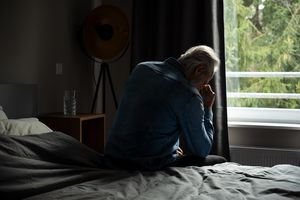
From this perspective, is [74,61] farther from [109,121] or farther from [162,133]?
[162,133]

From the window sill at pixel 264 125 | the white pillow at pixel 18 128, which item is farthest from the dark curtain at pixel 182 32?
the white pillow at pixel 18 128

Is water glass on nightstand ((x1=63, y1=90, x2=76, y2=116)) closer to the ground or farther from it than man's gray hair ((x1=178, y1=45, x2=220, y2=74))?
closer to the ground

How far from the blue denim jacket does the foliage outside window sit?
1.68 metres

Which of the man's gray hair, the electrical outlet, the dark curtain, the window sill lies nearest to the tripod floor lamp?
the dark curtain

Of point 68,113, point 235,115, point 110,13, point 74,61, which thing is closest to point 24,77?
point 68,113

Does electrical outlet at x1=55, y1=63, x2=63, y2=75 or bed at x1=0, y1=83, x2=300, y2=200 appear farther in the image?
electrical outlet at x1=55, y1=63, x2=63, y2=75

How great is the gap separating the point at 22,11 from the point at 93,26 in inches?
28.9

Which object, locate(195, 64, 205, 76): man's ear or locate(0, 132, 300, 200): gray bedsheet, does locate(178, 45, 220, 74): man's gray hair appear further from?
locate(0, 132, 300, 200): gray bedsheet

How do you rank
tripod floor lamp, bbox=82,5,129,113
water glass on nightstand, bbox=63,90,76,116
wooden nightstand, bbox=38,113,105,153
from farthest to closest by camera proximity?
1. tripod floor lamp, bbox=82,5,129,113
2. water glass on nightstand, bbox=63,90,76,116
3. wooden nightstand, bbox=38,113,105,153

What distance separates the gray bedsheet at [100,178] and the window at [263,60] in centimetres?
165

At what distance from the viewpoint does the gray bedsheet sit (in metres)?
1.19

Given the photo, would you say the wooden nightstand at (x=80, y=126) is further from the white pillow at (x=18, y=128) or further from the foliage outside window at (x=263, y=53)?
the foliage outside window at (x=263, y=53)

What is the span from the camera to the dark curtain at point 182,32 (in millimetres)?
3014

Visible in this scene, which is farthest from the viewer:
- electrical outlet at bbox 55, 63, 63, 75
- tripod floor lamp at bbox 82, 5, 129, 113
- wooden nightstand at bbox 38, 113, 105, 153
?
tripod floor lamp at bbox 82, 5, 129, 113
